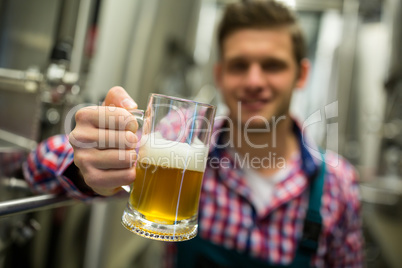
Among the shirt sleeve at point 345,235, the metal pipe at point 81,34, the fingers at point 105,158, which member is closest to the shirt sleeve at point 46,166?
the fingers at point 105,158

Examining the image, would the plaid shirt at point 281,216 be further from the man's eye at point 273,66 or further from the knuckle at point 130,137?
the knuckle at point 130,137

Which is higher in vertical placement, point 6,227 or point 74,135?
point 74,135

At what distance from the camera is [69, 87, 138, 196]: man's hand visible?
50 cm

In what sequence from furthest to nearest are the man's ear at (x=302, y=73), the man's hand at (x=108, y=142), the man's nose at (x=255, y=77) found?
the man's ear at (x=302, y=73)
the man's nose at (x=255, y=77)
the man's hand at (x=108, y=142)

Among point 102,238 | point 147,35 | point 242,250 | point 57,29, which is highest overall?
point 147,35

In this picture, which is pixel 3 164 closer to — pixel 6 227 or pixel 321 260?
pixel 6 227

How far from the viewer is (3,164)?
29.2 inches

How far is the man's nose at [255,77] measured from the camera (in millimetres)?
1109

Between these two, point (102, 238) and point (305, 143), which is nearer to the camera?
point (305, 143)

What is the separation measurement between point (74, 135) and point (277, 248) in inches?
30.7

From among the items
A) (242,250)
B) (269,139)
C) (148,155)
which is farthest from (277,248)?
(148,155)

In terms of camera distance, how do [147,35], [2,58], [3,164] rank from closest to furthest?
[3,164] → [2,58] → [147,35]

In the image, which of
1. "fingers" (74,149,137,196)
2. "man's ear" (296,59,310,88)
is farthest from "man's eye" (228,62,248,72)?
"fingers" (74,149,137,196)

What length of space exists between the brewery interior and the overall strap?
0.60m
